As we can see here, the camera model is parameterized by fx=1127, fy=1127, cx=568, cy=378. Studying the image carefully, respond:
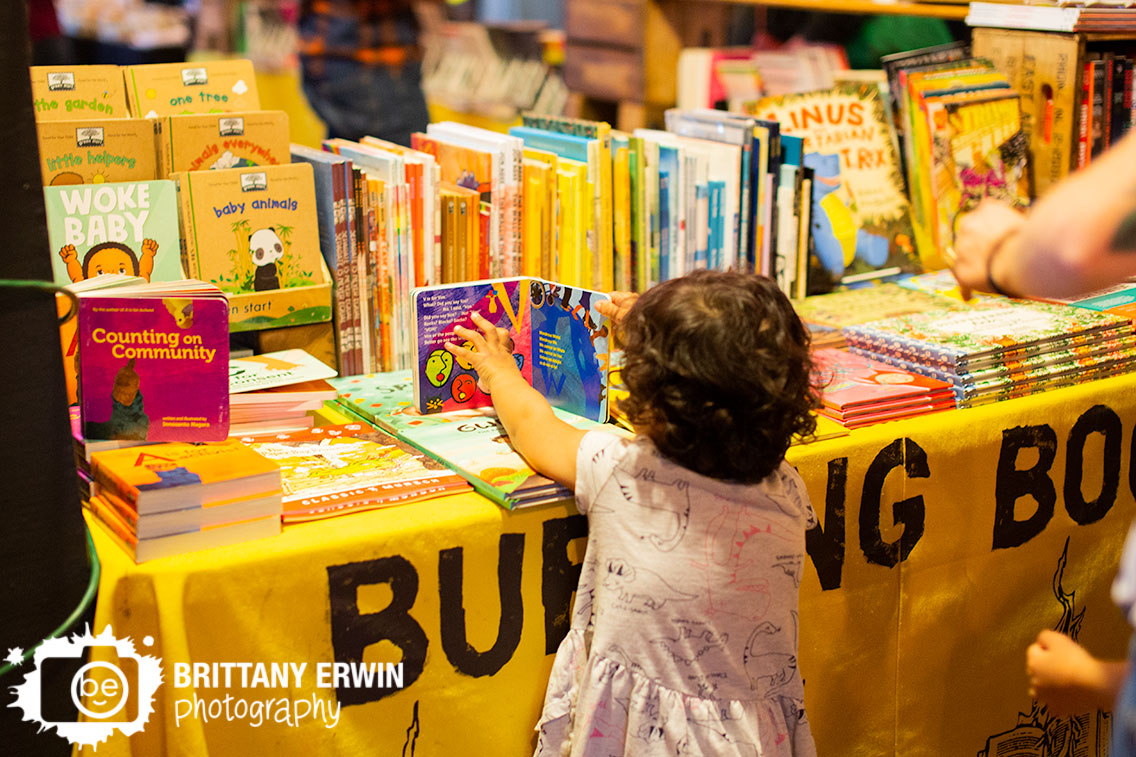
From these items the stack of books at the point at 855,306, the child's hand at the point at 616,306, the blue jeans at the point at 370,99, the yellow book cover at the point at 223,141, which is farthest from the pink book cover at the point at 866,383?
the blue jeans at the point at 370,99

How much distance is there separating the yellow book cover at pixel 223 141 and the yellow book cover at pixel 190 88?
0.07 meters

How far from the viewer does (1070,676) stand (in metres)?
1.15

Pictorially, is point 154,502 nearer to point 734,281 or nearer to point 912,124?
point 734,281

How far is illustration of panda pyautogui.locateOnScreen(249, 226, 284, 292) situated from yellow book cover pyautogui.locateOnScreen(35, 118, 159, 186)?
0.20 m

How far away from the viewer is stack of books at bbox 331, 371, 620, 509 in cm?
155

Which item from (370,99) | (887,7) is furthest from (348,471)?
(370,99)

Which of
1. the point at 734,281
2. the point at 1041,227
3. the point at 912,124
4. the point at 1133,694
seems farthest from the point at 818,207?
the point at 1133,694

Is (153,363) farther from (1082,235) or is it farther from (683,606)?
(1082,235)

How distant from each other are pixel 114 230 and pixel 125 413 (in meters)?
0.39

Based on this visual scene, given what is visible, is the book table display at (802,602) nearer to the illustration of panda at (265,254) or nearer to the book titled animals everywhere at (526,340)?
the book titled animals everywhere at (526,340)

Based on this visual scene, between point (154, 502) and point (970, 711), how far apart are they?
1458 millimetres

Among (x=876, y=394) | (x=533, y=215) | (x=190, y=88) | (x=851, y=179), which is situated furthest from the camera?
(x=851, y=179)

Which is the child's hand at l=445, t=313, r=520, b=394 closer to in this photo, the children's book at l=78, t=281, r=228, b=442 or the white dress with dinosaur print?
the white dress with dinosaur print

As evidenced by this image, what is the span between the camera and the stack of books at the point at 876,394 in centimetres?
183
